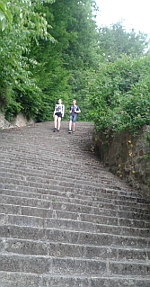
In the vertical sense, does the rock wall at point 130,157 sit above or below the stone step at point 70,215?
above

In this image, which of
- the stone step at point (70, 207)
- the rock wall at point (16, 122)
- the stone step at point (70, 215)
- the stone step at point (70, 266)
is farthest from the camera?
the rock wall at point (16, 122)

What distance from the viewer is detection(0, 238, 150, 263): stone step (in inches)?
101

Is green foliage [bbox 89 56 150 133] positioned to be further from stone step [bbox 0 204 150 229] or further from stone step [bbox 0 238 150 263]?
stone step [bbox 0 238 150 263]

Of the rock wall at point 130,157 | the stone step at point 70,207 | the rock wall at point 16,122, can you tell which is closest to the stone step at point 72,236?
the stone step at point 70,207

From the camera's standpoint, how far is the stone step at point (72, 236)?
9.18 ft

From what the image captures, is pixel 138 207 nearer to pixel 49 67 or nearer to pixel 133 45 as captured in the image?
pixel 49 67

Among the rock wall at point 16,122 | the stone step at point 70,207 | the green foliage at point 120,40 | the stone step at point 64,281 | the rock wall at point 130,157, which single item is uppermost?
the green foliage at point 120,40

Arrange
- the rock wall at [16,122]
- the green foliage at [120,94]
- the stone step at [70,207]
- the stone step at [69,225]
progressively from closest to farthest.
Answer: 1. the stone step at [69,225]
2. the stone step at [70,207]
3. the green foliage at [120,94]
4. the rock wall at [16,122]

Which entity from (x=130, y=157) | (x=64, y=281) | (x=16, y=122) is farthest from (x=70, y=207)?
(x=16, y=122)

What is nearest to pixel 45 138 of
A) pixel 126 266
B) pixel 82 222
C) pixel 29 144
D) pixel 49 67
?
pixel 29 144

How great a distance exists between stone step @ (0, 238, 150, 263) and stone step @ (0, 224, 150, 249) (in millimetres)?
161

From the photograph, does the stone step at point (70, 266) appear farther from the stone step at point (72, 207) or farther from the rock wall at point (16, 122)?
the rock wall at point (16, 122)

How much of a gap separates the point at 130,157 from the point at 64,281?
13.0 ft

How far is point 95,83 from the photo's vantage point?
8.10 meters
